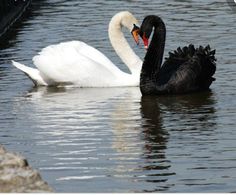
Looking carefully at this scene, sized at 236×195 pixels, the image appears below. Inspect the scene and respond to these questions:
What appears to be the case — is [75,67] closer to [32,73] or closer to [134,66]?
[32,73]

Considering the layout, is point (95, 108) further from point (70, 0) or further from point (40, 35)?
point (70, 0)

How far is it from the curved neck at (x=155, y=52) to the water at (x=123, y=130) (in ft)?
1.13

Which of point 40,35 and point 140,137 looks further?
point 40,35

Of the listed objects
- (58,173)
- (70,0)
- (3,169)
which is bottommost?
(70,0)

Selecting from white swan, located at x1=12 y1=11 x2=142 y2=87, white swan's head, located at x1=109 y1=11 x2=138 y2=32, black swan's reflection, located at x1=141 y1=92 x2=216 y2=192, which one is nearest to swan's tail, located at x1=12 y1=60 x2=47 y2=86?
white swan, located at x1=12 y1=11 x2=142 y2=87

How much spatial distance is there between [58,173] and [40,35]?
1139 cm

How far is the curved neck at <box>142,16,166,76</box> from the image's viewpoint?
13.8 m

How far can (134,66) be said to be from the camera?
47.6 feet

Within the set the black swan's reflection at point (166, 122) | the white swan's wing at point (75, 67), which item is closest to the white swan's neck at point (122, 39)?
the white swan's wing at point (75, 67)

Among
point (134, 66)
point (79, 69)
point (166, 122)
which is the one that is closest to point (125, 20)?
point (134, 66)

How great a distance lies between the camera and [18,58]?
55.7 ft

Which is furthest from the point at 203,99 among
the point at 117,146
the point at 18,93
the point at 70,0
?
the point at 70,0

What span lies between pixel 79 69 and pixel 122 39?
1.07m

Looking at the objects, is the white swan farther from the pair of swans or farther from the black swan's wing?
the black swan's wing
